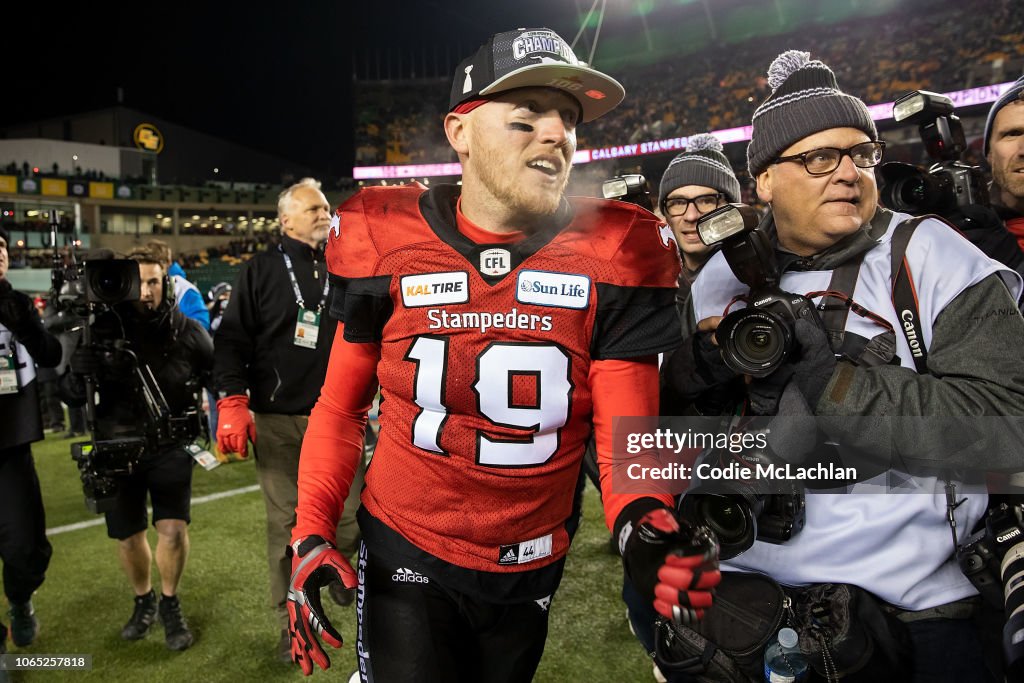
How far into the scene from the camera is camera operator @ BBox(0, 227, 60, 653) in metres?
3.39

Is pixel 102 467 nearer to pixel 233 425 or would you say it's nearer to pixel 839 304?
pixel 233 425

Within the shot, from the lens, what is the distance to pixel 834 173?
1753 millimetres

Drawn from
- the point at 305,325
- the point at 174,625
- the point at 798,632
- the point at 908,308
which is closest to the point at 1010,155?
the point at 908,308

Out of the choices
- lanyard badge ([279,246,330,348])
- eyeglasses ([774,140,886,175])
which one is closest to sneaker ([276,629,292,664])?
lanyard badge ([279,246,330,348])

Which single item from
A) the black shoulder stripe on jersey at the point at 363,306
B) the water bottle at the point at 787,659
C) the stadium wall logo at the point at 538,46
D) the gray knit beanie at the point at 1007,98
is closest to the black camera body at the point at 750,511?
the water bottle at the point at 787,659

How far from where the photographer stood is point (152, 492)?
12.2 ft

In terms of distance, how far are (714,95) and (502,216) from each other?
975 inches

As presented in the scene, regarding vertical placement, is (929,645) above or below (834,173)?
below

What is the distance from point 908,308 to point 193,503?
603 cm

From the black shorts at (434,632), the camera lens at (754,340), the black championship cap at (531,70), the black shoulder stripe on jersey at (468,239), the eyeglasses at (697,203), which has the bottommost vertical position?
the black shorts at (434,632)

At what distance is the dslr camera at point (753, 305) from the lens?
4.82 ft

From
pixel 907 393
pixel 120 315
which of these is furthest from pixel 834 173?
pixel 120 315

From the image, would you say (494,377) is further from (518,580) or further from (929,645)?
(929,645)

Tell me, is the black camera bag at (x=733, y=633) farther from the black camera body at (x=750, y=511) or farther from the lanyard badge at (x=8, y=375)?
the lanyard badge at (x=8, y=375)
